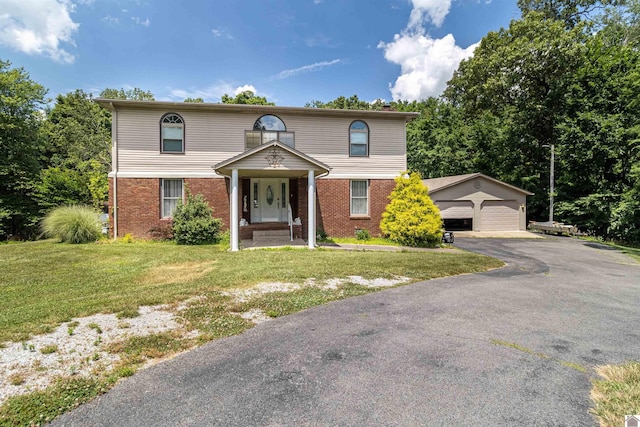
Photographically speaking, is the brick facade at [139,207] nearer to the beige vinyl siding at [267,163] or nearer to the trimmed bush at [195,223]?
the trimmed bush at [195,223]

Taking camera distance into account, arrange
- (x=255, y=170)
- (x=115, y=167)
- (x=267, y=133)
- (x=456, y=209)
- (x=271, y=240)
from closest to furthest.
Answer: (x=255, y=170)
(x=115, y=167)
(x=271, y=240)
(x=267, y=133)
(x=456, y=209)

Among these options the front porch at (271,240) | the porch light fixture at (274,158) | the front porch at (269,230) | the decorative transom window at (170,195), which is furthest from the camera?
the front porch at (269,230)

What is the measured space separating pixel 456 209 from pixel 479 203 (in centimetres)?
164

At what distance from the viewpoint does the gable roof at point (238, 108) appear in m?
12.7

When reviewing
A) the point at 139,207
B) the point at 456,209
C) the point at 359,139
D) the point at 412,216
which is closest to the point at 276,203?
the point at 359,139

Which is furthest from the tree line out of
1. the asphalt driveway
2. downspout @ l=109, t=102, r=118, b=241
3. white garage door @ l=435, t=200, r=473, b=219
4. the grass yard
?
the asphalt driveway

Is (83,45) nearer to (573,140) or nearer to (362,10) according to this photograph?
(362,10)

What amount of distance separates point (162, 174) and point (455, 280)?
12.0 m

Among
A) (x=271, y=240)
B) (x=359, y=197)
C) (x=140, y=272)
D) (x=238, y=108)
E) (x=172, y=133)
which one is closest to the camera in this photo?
(x=140, y=272)

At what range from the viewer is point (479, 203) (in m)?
20.6

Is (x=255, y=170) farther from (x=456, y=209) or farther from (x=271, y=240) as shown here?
(x=456, y=209)

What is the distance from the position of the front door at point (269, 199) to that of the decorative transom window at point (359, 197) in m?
3.16


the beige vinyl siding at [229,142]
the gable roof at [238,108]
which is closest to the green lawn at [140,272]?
the beige vinyl siding at [229,142]

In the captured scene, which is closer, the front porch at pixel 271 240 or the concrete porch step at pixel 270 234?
the front porch at pixel 271 240
